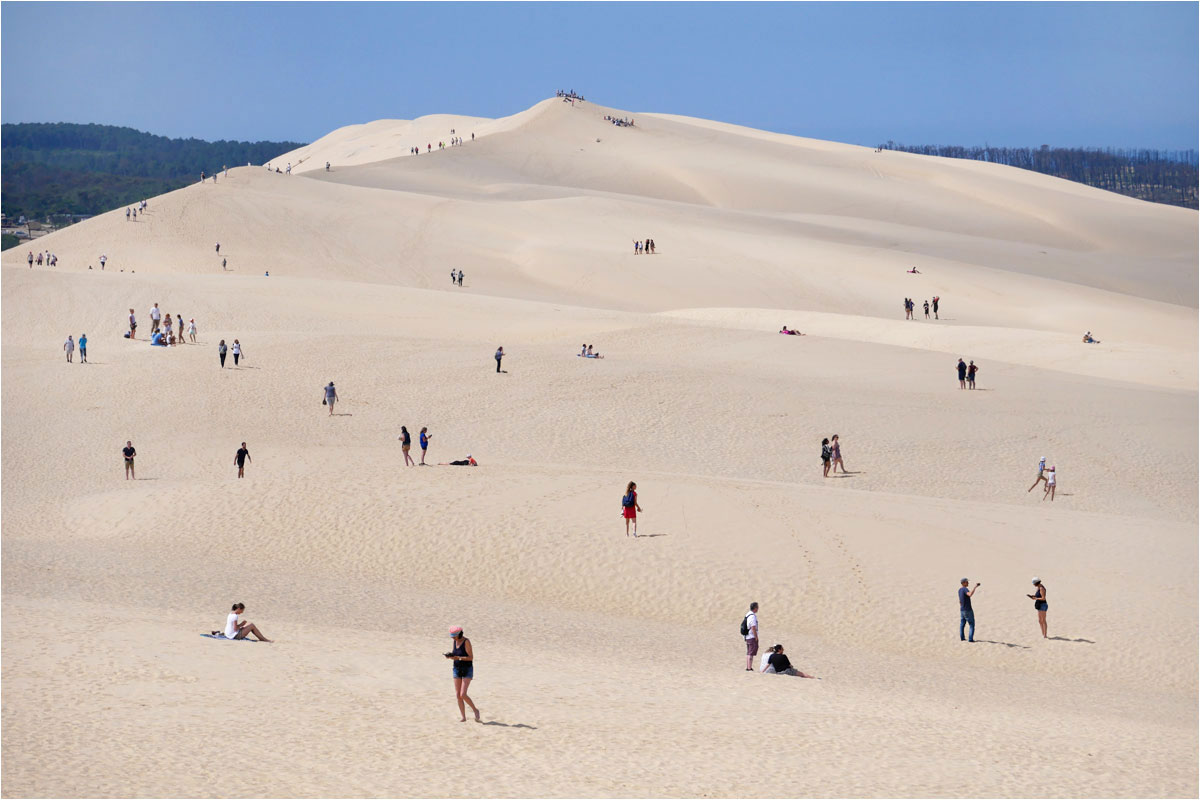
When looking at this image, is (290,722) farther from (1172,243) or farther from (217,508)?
(1172,243)

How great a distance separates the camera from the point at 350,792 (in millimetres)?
10031

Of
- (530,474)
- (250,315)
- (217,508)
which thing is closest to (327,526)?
(217,508)

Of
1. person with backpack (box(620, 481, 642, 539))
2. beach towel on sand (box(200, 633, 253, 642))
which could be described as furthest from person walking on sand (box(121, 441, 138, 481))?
person with backpack (box(620, 481, 642, 539))

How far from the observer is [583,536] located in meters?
20.1

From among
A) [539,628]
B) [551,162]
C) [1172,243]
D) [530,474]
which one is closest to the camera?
[539,628]

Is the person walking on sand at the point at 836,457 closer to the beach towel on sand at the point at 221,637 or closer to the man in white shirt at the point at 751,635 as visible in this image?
the man in white shirt at the point at 751,635

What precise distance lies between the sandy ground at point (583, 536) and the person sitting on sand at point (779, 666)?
62 centimetres

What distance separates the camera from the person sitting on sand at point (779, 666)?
584 inches

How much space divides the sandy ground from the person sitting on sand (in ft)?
2.03

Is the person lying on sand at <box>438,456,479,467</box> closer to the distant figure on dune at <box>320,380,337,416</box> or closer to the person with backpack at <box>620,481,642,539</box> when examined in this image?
the person with backpack at <box>620,481,642,539</box>

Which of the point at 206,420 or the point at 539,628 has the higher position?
the point at 206,420

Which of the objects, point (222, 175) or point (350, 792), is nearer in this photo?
point (350, 792)

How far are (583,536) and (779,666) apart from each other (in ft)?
19.7

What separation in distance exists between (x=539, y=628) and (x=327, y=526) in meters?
5.68
